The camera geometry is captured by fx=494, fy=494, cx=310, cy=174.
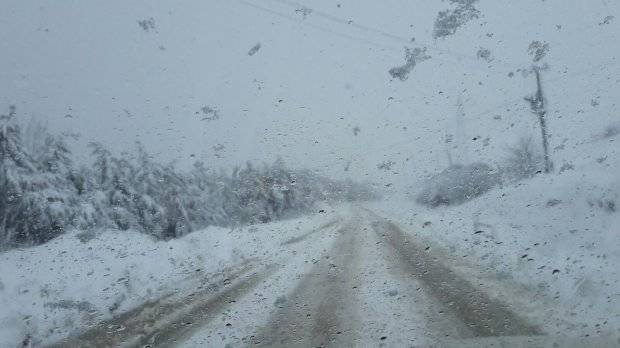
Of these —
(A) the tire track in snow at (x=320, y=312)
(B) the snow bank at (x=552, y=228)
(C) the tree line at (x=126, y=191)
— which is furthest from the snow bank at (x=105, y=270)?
(B) the snow bank at (x=552, y=228)

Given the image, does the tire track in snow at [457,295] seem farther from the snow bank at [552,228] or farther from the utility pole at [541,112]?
the utility pole at [541,112]

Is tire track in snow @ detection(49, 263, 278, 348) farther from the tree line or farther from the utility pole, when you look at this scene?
the utility pole

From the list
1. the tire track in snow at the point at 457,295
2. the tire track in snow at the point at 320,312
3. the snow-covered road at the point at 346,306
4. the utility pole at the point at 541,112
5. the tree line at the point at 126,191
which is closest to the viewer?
the tire track in snow at the point at 457,295

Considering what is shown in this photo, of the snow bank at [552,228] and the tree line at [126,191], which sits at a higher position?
the tree line at [126,191]

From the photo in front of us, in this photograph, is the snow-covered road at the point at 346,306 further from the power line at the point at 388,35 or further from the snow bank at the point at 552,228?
the power line at the point at 388,35

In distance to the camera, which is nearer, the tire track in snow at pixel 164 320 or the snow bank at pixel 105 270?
the tire track in snow at pixel 164 320

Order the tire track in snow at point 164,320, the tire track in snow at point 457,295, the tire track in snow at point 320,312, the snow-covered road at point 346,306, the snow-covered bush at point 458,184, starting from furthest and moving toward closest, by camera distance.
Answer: the snow-covered bush at point 458,184 < the tire track in snow at point 164,320 < the tire track in snow at point 320,312 < the snow-covered road at point 346,306 < the tire track in snow at point 457,295

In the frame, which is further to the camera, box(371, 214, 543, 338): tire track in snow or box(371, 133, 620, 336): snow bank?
box(371, 133, 620, 336): snow bank

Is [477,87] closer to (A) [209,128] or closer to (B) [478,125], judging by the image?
(B) [478,125]

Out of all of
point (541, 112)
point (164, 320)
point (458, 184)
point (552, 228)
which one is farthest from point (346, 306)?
point (541, 112)

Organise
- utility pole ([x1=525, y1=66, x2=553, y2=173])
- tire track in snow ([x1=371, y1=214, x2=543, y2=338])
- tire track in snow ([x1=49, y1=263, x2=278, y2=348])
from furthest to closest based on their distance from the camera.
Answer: utility pole ([x1=525, y1=66, x2=553, y2=173]), tire track in snow ([x1=49, y1=263, x2=278, y2=348]), tire track in snow ([x1=371, y1=214, x2=543, y2=338])

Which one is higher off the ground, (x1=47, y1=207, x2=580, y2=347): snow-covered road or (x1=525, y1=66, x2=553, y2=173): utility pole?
(x1=525, y1=66, x2=553, y2=173): utility pole

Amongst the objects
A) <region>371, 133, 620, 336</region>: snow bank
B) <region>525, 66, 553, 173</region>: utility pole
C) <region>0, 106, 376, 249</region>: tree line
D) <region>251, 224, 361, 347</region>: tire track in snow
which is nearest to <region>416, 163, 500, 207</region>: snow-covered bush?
<region>371, 133, 620, 336</region>: snow bank

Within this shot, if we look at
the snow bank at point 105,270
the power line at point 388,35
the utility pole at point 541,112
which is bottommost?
the snow bank at point 105,270
